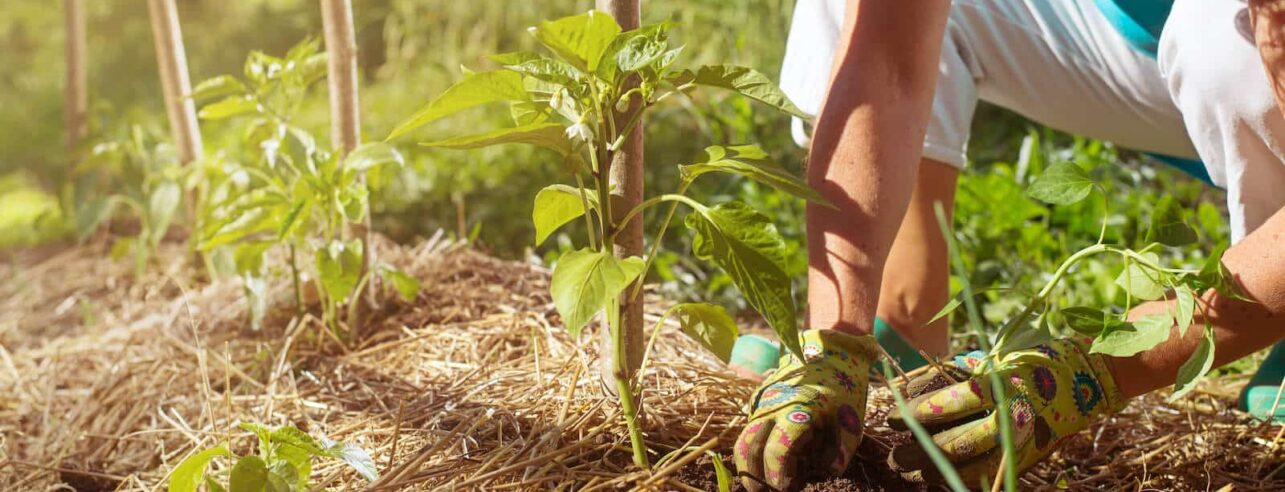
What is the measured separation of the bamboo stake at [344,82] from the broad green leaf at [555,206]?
690 millimetres

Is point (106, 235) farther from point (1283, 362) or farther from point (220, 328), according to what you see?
point (1283, 362)

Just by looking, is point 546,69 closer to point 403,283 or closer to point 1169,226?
point 1169,226

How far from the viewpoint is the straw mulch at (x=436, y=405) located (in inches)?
46.9

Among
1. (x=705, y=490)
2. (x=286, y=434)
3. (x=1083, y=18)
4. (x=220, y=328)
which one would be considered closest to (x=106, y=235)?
(x=220, y=328)

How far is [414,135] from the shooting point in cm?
346

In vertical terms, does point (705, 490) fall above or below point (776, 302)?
below

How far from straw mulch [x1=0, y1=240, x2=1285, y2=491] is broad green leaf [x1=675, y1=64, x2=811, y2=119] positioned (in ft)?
1.22

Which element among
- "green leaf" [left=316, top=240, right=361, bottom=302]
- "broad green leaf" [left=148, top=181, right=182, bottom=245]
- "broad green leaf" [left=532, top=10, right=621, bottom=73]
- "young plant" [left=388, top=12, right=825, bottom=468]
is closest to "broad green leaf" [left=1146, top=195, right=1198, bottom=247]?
"young plant" [left=388, top=12, right=825, bottom=468]

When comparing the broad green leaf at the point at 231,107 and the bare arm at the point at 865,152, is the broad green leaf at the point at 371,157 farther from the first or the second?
the bare arm at the point at 865,152

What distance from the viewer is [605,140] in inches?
41.2

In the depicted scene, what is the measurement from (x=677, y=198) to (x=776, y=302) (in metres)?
0.14

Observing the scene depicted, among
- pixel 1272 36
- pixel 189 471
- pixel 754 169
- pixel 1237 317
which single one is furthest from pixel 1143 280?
pixel 189 471

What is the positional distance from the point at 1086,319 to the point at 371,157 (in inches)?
40.9

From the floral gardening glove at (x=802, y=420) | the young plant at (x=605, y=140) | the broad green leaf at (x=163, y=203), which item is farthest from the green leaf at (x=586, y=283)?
the broad green leaf at (x=163, y=203)
